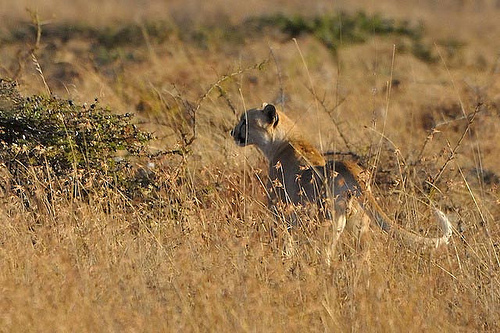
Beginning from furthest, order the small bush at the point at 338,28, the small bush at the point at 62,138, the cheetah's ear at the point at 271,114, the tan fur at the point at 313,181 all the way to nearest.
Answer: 1. the small bush at the point at 338,28
2. the cheetah's ear at the point at 271,114
3. the small bush at the point at 62,138
4. the tan fur at the point at 313,181

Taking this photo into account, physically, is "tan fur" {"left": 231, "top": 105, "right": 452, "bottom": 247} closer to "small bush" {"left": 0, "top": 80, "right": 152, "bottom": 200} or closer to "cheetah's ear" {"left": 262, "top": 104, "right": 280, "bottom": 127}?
"cheetah's ear" {"left": 262, "top": 104, "right": 280, "bottom": 127}

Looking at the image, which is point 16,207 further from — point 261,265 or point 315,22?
point 315,22

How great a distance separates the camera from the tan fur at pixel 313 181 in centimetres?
561

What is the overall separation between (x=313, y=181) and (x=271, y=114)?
5.37 ft

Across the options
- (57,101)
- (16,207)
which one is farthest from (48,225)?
(57,101)

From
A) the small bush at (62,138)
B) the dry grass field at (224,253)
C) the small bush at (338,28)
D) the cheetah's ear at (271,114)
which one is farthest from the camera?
the small bush at (338,28)

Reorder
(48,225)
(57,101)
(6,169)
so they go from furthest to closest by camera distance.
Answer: (57,101), (6,169), (48,225)

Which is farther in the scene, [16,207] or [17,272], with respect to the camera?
[16,207]

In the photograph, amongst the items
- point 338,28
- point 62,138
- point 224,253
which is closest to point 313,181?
point 224,253

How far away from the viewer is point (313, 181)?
20.0 feet

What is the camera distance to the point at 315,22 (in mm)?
18234

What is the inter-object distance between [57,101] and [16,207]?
1128 millimetres

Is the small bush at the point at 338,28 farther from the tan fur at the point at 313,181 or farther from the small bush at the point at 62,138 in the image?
the small bush at the point at 62,138

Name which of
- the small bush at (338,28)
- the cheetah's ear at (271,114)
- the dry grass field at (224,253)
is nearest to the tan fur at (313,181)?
the cheetah's ear at (271,114)
